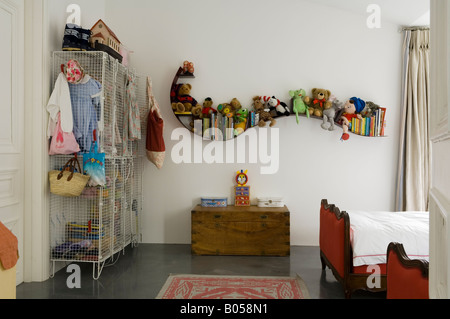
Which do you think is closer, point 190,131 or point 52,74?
point 52,74

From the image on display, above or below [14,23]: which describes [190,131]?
below

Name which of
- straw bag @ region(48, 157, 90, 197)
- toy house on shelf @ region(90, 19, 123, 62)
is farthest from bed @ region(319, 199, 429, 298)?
toy house on shelf @ region(90, 19, 123, 62)

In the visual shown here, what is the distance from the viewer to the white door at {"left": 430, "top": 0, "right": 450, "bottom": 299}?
1.01 m

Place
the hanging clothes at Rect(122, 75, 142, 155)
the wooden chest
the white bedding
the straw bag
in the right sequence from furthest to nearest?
the wooden chest → the hanging clothes at Rect(122, 75, 142, 155) → the straw bag → the white bedding

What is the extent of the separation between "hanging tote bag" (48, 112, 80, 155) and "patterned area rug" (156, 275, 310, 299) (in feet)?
4.92

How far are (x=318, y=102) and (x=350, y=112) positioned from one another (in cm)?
41

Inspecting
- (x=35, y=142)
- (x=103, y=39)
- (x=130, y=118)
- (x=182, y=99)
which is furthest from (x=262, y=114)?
(x=35, y=142)

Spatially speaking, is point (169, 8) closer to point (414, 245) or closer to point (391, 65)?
point (391, 65)

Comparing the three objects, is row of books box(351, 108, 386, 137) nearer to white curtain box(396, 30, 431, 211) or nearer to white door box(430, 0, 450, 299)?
white curtain box(396, 30, 431, 211)

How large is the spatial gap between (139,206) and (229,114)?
1.62m

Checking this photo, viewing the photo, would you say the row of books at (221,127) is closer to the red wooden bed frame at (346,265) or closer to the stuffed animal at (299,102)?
the stuffed animal at (299,102)

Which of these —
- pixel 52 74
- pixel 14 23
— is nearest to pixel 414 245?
pixel 52 74

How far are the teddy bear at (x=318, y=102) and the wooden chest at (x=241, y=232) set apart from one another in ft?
4.19

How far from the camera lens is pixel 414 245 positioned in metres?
2.95
